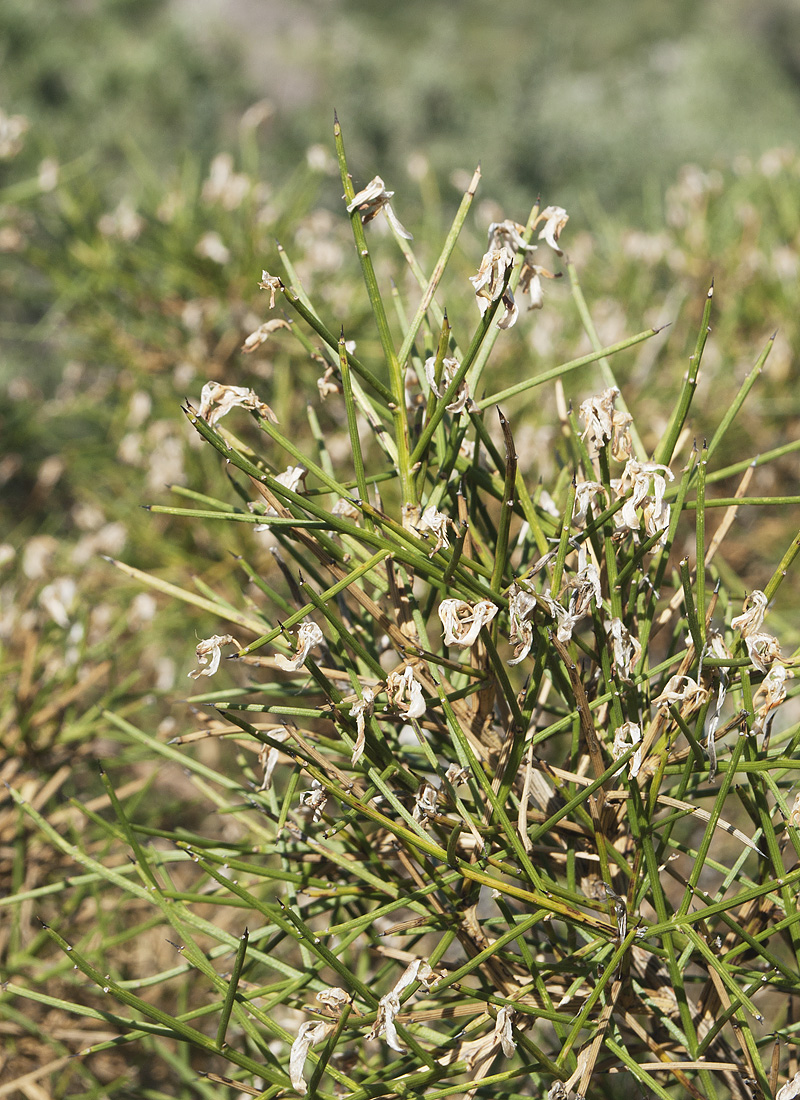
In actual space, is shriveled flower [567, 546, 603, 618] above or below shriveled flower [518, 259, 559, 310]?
below

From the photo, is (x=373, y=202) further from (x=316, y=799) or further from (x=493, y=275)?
(x=316, y=799)

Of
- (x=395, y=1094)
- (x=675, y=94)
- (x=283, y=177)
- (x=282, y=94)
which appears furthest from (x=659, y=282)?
(x=282, y=94)

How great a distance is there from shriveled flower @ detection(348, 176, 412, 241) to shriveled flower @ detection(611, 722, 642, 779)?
0.75ft

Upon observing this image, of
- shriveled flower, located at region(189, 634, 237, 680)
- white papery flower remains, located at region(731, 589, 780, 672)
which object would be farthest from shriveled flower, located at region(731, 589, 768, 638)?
shriveled flower, located at region(189, 634, 237, 680)

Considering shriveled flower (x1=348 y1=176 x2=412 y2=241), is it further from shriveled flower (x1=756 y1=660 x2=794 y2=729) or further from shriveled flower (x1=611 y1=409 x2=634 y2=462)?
shriveled flower (x1=756 y1=660 x2=794 y2=729)

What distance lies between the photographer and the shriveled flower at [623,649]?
0.34m

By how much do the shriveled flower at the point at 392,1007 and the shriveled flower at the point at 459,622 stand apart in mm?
125

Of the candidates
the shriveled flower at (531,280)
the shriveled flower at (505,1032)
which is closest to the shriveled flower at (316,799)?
the shriveled flower at (505,1032)

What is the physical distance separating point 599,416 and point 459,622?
0.11 metres

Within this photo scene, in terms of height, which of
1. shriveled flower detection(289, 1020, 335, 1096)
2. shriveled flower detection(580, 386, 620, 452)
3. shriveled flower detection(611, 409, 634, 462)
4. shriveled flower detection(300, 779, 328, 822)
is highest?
shriveled flower detection(580, 386, 620, 452)

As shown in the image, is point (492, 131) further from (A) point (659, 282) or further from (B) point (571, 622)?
(B) point (571, 622)

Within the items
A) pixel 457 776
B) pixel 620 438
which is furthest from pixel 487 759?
pixel 620 438

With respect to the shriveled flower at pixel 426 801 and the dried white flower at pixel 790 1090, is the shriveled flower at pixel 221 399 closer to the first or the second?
the shriveled flower at pixel 426 801

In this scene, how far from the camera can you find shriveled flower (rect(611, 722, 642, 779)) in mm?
335
